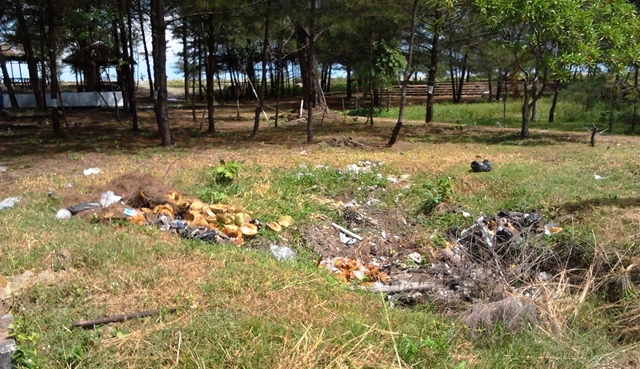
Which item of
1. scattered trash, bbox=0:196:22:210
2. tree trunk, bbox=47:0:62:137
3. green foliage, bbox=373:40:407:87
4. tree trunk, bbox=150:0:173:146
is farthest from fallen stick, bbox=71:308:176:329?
green foliage, bbox=373:40:407:87

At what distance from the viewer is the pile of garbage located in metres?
5.00

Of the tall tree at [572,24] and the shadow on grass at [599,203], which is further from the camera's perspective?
the tall tree at [572,24]

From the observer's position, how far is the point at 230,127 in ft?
51.3

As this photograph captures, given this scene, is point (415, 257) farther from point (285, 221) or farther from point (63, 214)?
point (63, 214)

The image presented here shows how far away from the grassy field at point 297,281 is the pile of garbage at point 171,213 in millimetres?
160

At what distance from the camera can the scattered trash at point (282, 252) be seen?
5.03 m

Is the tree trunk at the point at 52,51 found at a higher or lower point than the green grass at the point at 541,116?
higher

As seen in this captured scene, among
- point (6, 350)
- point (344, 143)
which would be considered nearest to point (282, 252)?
point (6, 350)

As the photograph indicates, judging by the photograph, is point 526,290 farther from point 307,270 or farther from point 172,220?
point 172,220

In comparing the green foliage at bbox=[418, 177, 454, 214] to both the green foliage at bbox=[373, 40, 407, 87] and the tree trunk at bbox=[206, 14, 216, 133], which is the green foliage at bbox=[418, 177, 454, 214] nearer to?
the tree trunk at bbox=[206, 14, 216, 133]

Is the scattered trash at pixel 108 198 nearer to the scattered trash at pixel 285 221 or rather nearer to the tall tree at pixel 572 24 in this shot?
the scattered trash at pixel 285 221

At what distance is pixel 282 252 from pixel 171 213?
120 centimetres

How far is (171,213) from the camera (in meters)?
5.37

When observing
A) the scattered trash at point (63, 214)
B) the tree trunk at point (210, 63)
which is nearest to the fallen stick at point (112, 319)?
the scattered trash at point (63, 214)
